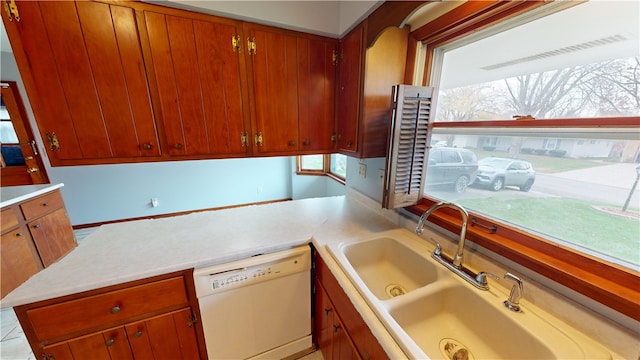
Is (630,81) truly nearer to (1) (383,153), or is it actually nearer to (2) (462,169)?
(2) (462,169)

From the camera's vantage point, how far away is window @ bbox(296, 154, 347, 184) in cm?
331

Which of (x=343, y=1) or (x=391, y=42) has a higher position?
(x=343, y=1)

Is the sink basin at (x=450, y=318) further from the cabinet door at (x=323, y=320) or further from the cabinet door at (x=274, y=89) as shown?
the cabinet door at (x=274, y=89)

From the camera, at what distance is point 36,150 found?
9.39ft

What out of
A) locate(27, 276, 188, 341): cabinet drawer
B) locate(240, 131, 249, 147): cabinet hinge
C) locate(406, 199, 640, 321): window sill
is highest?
locate(240, 131, 249, 147): cabinet hinge

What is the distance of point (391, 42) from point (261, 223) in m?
1.38

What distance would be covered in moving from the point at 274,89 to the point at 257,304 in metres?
1.34

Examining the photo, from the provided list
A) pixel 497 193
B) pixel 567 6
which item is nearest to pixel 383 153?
pixel 497 193

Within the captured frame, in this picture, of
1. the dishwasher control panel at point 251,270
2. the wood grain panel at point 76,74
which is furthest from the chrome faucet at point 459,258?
the wood grain panel at point 76,74

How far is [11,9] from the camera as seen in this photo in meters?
0.95

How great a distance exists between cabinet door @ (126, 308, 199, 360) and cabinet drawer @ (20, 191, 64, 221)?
75.8 inches

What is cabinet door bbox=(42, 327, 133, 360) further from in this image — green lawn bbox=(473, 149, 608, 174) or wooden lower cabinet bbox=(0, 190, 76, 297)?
green lawn bbox=(473, 149, 608, 174)

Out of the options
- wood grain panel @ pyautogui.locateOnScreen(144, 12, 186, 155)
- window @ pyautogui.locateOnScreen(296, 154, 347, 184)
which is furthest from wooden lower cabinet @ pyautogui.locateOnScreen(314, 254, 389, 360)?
window @ pyautogui.locateOnScreen(296, 154, 347, 184)

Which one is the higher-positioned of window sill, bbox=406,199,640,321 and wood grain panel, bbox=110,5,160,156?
wood grain panel, bbox=110,5,160,156
